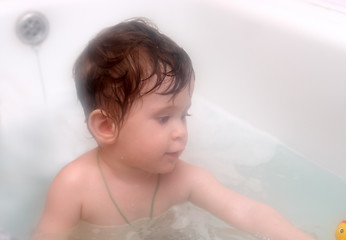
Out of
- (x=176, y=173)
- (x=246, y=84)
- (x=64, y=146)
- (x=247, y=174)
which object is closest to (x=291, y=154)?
(x=247, y=174)

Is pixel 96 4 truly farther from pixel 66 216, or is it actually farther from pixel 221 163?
pixel 66 216

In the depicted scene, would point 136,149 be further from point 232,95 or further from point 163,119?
point 232,95

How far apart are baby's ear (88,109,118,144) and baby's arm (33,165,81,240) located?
102mm

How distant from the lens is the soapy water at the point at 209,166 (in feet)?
3.63

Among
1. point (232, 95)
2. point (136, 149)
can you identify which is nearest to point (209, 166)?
point (232, 95)

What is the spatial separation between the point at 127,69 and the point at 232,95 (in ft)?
2.23

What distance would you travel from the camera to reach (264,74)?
1.35 meters

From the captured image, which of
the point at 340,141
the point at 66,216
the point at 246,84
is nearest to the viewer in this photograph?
the point at 66,216

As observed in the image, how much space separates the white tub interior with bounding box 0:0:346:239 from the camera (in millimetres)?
1182

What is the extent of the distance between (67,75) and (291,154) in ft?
2.32

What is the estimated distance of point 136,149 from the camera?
0.91 meters

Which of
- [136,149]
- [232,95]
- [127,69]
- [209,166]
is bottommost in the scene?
[209,166]

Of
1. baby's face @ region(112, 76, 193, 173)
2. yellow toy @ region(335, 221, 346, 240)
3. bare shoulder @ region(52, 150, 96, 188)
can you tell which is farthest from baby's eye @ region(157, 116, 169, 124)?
yellow toy @ region(335, 221, 346, 240)

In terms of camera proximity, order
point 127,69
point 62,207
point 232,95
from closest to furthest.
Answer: point 127,69, point 62,207, point 232,95
